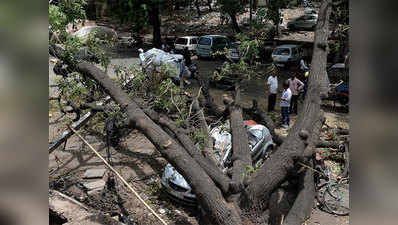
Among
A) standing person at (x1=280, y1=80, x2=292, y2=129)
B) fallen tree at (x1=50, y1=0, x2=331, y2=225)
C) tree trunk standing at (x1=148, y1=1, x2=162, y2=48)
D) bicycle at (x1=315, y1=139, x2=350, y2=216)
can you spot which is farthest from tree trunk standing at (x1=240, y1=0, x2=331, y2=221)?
tree trunk standing at (x1=148, y1=1, x2=162, y2=48)

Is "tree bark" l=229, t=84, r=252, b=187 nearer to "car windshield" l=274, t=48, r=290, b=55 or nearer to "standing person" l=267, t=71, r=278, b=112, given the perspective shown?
"standing person" l=267, t=71, r=278, b=112

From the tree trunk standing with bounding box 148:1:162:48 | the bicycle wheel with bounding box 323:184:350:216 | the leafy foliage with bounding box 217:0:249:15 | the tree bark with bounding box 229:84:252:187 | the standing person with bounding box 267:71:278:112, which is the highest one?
the leafy foliage with bounding box 217:0:249:15

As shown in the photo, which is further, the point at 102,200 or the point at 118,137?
the point at 118,137

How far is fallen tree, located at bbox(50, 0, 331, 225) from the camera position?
548 centimetres

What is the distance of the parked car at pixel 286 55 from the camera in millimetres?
18953

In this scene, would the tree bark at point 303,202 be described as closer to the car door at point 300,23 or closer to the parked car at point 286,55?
the parked car at point 286,55

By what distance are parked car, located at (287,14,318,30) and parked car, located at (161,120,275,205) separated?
72.1ft

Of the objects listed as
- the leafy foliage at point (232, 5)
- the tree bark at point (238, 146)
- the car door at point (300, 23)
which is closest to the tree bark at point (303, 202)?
the tree bark at point (238, 146)

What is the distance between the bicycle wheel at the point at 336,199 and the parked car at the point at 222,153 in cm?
166

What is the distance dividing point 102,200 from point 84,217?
623mm
